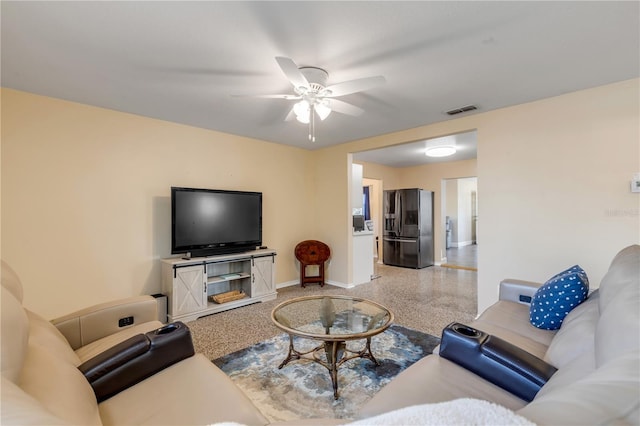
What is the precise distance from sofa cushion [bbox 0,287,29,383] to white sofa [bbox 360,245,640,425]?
39.7 inches

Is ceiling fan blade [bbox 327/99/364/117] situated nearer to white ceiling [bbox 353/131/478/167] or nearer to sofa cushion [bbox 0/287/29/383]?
white ceiling [bbox 353/131/478/167]

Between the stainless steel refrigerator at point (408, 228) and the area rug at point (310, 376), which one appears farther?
the stainless steel refrigerator at point (408, 228)

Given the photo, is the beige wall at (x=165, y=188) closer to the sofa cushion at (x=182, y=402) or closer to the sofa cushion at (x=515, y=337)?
the sofa cushion at (x=515, y=337)

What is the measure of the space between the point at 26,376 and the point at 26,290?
271cm

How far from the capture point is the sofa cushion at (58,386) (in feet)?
2.92

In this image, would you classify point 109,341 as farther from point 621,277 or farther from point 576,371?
point 621,277

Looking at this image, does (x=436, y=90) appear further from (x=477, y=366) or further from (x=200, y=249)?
(x=200, y=249)

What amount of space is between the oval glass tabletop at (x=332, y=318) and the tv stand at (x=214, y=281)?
1516 millimetres

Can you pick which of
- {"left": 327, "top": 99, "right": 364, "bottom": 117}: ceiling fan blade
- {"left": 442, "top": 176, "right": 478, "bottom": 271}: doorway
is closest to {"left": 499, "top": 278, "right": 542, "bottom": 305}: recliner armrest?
{"left": 327, "top": 99, "right": 364, "bottom": 117}: ceiling fan blade

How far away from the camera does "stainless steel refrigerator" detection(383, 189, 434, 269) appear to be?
21.3 ft

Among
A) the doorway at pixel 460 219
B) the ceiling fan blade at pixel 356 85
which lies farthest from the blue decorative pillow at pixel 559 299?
the doorway at pixel 460 219

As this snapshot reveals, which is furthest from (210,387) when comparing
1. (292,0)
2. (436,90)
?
(436,90)

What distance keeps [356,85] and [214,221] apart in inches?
104

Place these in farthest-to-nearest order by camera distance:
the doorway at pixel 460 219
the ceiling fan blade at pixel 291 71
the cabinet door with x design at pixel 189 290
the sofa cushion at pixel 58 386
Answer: the doorway at pixel 460 219 → the cabinet door with x design at pixel 189 290 → the ceiling fan blade at pixel 291 71 → the sofa cushion at pixel 58 386
